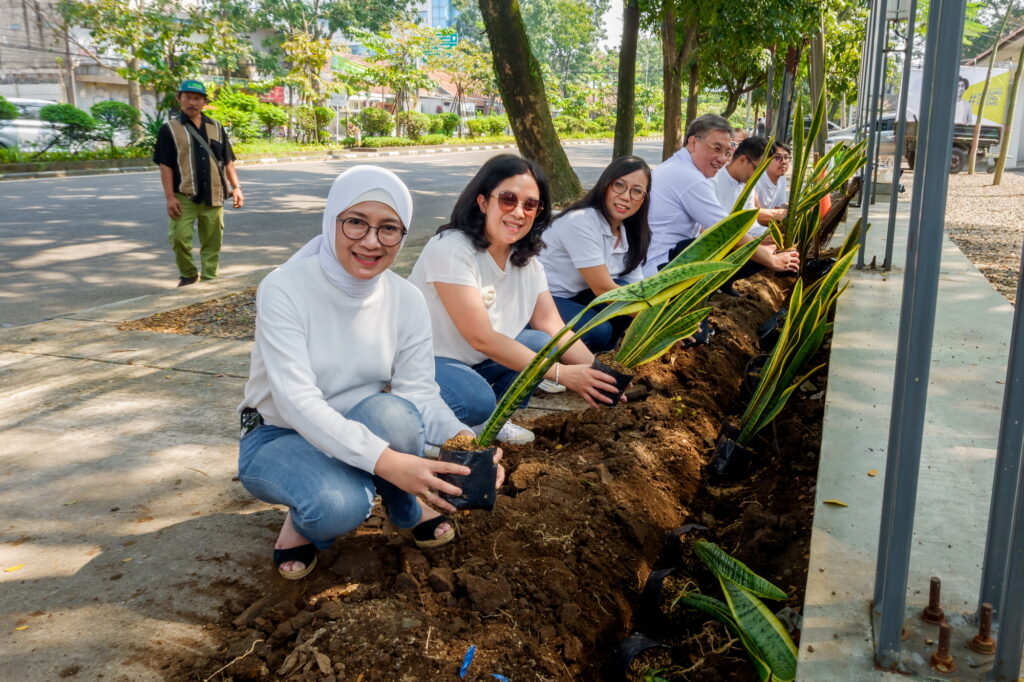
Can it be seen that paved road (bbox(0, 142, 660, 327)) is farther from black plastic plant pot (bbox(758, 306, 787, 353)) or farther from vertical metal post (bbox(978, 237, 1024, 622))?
vertical metal post (bbox(978, 237, 1024, 622))

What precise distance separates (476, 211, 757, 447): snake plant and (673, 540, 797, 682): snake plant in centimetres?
58

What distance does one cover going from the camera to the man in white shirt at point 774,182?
592 cm

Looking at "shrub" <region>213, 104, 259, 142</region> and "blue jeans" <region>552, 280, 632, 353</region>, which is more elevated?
"shrub" <region>213, 104, 259, 142</region>

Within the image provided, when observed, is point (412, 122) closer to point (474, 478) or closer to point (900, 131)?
point (900, 131)

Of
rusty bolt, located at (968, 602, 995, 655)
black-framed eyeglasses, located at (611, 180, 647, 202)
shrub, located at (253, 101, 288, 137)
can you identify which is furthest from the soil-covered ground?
shrub, located at (253, 101, 288, 137)

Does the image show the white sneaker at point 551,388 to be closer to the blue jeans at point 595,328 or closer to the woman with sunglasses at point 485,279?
the blue jeans at point 595,328

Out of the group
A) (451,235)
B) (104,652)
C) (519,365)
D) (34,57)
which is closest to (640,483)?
(519,365)

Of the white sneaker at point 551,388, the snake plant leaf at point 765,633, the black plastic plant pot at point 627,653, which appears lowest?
the black plastic plant pot at point 627,653

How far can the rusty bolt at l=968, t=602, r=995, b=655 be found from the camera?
1.50 metres

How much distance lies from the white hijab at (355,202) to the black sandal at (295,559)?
2.13 feet

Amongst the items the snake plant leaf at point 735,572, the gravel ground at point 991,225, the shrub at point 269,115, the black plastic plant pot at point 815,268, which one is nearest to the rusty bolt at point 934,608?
the snake plant leaf at point 735,572

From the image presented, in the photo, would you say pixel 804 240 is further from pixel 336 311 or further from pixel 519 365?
pixel 336 311

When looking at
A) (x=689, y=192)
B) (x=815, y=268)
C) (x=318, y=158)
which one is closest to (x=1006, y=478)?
(x=689, y=192)

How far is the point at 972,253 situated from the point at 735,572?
20.1ft
